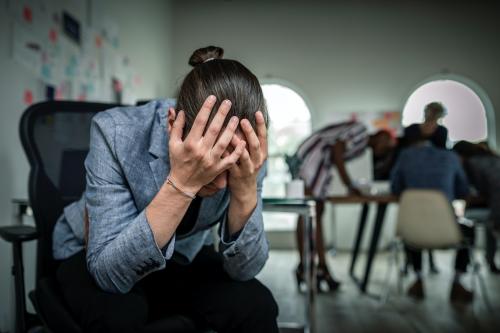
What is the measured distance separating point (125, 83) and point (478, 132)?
11.0 ft

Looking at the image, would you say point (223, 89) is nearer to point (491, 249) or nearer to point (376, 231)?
point (376, 231)

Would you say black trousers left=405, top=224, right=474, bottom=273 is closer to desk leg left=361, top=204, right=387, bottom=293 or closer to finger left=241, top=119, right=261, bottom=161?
desk leg left=361, top=204, right=387, bottom=293

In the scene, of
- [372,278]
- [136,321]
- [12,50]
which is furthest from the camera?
[372,278]

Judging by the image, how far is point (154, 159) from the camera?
680mm

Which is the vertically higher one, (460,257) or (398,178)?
(398,178)

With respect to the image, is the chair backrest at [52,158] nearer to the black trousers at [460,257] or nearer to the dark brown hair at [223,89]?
the dark brown hair at [223,89]

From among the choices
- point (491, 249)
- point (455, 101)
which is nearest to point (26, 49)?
point (491, 249)

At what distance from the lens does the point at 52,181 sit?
1.01 m

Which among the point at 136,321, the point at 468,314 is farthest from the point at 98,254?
the point at 468,314

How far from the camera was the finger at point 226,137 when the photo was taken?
0.55 metres

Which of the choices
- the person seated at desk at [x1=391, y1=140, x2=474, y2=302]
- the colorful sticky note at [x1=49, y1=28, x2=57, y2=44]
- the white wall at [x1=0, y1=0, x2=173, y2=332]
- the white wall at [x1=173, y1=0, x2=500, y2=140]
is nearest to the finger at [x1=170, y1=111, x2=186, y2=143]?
the white wall at [x1=0, y1=0, x2=173, y2=332]

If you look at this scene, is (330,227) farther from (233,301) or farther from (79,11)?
(233,301)

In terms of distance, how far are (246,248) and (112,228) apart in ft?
0.69

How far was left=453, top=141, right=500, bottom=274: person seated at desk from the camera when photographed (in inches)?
89.7
